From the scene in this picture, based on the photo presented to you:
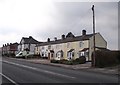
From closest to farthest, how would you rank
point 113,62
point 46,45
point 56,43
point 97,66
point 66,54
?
point 97,66
point 113,62
point 66,54
point 56,43
point 46,45

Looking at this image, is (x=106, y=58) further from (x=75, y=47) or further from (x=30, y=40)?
(x=30, y=40)

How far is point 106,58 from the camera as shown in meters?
40.2

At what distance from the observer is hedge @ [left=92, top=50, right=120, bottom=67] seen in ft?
127

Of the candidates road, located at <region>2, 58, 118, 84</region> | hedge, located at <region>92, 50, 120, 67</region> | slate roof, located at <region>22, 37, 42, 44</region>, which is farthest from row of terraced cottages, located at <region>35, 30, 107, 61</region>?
road, located at <region>2, 58, 118, 84</region>

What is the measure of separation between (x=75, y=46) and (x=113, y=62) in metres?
32.2

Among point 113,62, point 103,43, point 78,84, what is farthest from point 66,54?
point 78,84

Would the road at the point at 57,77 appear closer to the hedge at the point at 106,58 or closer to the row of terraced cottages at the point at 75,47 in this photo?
the hedge at the point at 106,58

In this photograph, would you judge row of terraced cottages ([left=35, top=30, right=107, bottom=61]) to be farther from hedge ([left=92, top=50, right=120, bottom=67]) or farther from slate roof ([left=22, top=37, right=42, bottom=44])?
slate roof ([left=22, top=37, right=42, bottom=44])

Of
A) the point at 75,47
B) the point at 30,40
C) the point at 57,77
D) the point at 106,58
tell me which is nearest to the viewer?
the point at 57,77

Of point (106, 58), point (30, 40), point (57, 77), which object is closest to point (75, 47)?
point (106, 58)

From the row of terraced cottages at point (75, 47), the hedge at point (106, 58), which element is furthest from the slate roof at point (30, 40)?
the hedge at point (106, 58)

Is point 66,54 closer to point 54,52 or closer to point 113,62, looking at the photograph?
point 54,52

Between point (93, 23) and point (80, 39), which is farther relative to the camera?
point (80, 39)

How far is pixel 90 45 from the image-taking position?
67375 mm
